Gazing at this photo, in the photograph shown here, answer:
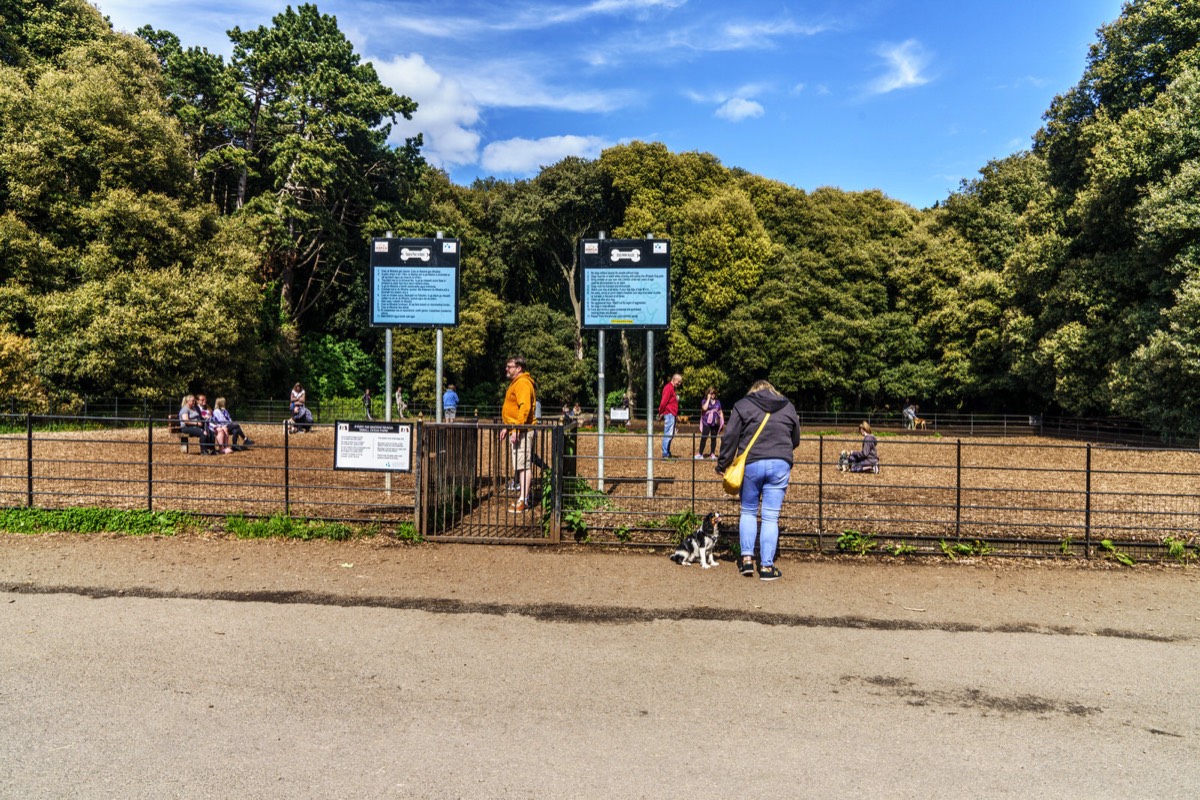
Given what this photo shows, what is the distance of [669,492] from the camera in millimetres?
12477

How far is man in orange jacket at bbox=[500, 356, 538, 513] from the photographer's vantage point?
9.65 m

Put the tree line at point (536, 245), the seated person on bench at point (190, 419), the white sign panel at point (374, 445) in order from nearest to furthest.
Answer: the white sign panel at point (374, 445) → the seated person on bench at point (190, 419) → the tree line at point (536, 245)

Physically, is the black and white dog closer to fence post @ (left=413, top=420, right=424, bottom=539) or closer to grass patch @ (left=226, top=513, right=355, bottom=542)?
fence post @ (left=413, top=420, right=424, bottom=539)

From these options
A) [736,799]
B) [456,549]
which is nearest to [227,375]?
[456,549]

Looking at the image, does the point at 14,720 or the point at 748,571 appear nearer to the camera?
the point at 14,720

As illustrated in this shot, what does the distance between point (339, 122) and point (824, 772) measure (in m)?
38.8

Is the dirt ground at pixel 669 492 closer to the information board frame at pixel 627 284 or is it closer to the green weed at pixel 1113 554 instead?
the green weed at pixel 1113 554

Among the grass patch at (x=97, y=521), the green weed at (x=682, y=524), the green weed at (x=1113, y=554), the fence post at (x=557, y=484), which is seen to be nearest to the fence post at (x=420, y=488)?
the fence post at (x=557, y=484)

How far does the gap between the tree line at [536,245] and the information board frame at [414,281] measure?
19.7 m

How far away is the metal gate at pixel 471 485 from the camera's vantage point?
8.76 meters

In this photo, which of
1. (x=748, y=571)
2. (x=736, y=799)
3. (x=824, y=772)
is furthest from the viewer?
(x=748, y=571)

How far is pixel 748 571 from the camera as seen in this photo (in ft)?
24.6

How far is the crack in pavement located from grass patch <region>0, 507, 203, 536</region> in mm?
2122

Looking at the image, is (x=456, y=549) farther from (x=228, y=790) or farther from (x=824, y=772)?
(x=824, y=772)
